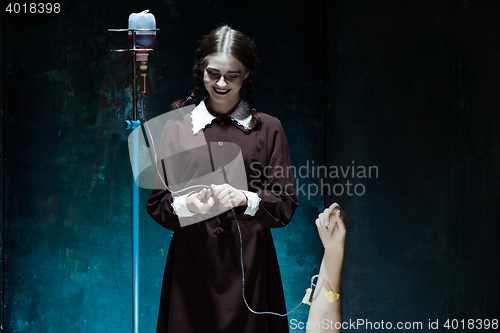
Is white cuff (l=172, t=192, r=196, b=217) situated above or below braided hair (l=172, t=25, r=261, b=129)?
below

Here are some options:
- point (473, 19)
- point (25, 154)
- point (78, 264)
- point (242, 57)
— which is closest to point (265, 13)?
point (242, 57)

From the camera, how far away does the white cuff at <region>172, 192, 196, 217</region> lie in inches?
91.0

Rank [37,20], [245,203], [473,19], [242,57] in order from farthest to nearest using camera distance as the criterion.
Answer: [37,20], [473,19], [242,57], [245,203]

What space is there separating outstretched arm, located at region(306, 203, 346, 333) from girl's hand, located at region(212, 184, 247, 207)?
1.43 ft

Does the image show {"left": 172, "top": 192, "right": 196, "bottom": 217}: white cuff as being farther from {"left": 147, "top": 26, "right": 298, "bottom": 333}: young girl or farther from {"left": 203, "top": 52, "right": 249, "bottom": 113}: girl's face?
{"left": 203, "top": 52, "right": 249, "bottom": 113}: girl's face

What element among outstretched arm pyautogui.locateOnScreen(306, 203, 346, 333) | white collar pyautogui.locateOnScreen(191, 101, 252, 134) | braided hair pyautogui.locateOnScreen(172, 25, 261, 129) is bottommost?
outstretched arm pyautogui.locateOnScreen(306, 203, 346, 333)

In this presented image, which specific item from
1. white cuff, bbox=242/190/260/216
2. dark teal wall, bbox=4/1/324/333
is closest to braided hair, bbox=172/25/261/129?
white cuff, bbox=242/190/260/216

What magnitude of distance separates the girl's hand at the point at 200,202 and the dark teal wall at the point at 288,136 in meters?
1.02

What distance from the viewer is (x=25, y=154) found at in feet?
10.4

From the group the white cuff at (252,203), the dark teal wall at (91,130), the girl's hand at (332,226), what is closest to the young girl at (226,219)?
the white cuff at (252,203)

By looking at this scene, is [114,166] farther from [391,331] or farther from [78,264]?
[391,331]

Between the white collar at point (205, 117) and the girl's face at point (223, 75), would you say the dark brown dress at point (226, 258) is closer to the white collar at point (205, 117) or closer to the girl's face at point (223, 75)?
the white collar at point (205, 117)

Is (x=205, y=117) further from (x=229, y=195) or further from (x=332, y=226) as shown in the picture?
(x=332, y=226)

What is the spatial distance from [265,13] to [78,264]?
1.72m
